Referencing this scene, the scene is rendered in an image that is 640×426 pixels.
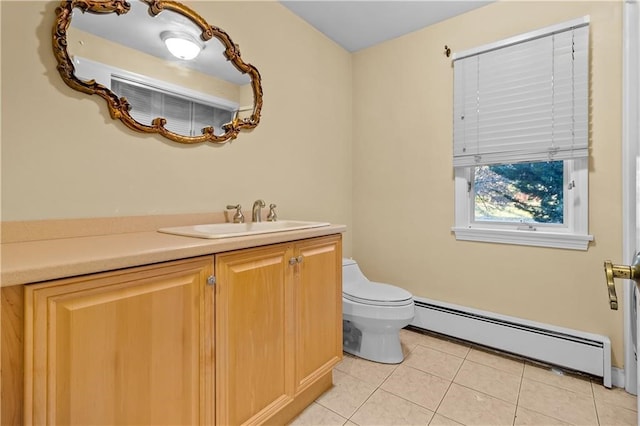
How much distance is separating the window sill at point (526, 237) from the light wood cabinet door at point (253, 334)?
1.48 m

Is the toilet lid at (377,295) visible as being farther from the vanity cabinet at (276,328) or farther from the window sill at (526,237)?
the window sill at (526,237)

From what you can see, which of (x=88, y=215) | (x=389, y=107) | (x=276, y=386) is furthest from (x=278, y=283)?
(x=389, y=107)

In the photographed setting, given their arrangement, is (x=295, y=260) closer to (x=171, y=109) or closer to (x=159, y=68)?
(x=171, y=109)

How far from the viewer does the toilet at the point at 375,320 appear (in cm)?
189

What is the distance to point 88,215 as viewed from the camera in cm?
126

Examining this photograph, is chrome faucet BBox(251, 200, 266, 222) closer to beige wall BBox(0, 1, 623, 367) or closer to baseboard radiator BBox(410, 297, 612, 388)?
beige wall BBox(0, 1, 623, 367)

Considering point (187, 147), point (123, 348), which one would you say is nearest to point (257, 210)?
point (187, 147)

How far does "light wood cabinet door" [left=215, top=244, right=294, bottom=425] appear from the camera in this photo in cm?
111

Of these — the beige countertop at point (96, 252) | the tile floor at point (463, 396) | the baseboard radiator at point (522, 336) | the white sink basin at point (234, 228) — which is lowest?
the tile floor at point (463, 396)

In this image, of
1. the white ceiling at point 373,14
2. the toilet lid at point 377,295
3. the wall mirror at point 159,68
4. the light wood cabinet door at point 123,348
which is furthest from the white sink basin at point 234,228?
the white ceiling at point 373,14

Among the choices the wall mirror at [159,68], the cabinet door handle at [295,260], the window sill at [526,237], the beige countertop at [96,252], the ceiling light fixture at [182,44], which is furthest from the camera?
the window sill at [526,237]

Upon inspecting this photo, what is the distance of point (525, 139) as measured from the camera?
6.43 ft

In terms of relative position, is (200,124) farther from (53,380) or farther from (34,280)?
(53,380)

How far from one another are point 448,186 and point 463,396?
137 cm
